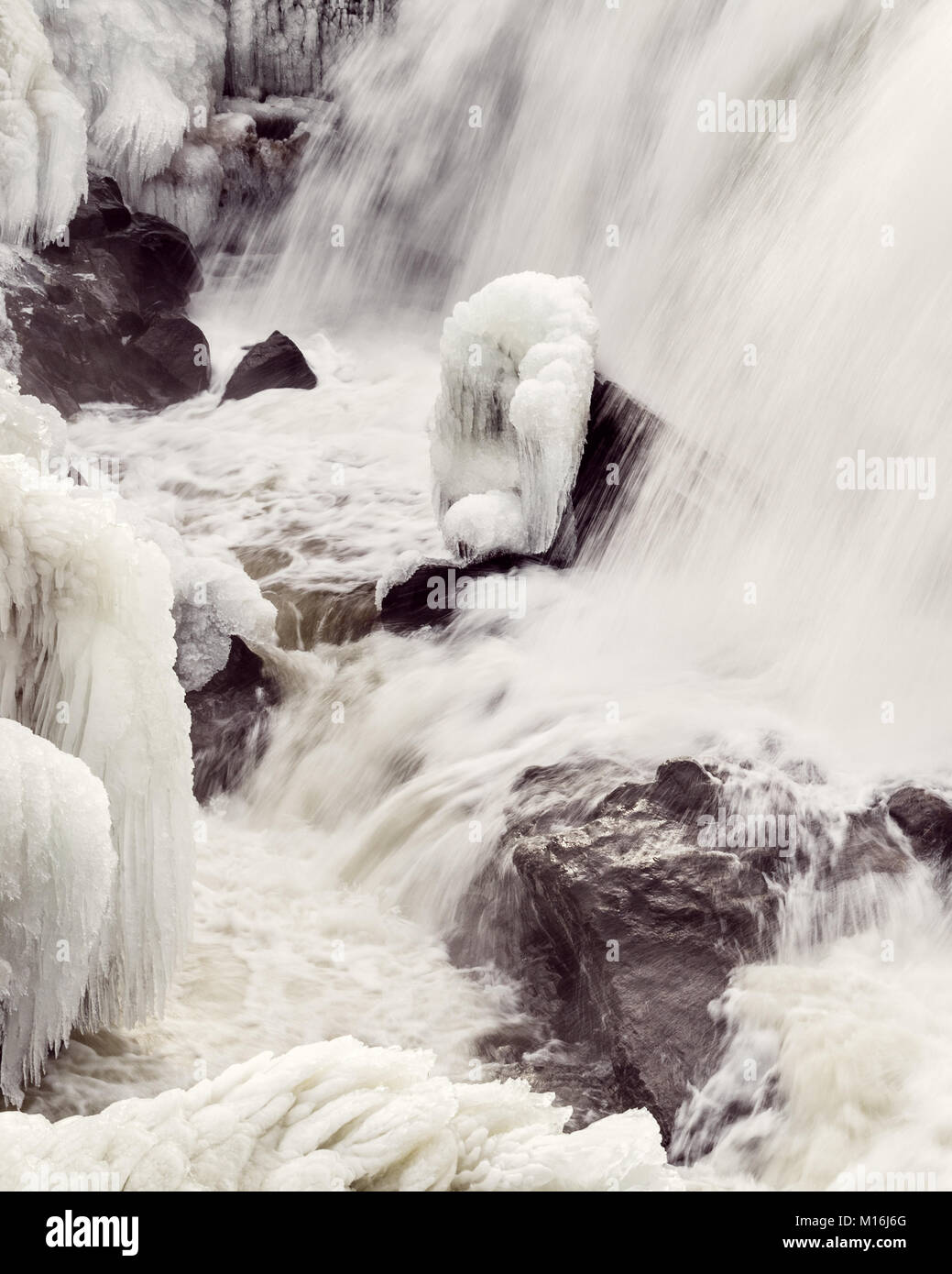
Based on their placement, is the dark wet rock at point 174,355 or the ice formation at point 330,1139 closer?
the ice formation at point 330,1139

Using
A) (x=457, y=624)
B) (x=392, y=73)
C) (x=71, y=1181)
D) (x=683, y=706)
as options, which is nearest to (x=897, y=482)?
(x=683, y=706)

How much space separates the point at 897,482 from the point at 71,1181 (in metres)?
6.23

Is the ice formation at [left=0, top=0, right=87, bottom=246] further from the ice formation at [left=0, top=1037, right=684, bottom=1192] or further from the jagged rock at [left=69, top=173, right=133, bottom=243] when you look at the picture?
the ice formation at [left=0, top=1037, right=684, bottom=1192]

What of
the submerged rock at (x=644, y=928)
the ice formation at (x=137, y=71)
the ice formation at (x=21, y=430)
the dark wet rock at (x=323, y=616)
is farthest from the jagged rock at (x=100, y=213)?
the submerged rock at (x=644, y=928)

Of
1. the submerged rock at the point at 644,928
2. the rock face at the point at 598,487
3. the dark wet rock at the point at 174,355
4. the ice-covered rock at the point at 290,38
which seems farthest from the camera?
the ice-covered rock at the point at 290,38

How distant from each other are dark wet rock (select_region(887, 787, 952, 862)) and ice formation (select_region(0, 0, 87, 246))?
8.49 m

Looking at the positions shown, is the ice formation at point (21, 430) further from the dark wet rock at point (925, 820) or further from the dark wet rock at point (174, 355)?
the dark wet rock at point (174, 355)

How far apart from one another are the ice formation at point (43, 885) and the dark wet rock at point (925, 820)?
131 inches

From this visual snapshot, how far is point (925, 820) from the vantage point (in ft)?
18.0

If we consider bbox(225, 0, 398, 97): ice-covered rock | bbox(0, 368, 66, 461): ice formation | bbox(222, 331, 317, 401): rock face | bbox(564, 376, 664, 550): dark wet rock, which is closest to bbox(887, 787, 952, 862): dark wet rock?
bbox(564, 376, 664, 550): dark wet rock

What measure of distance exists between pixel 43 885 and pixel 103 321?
8.54 meters

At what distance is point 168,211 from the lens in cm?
1300

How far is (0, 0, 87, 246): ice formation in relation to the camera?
10.6 metres

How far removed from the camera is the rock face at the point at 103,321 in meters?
10.8
